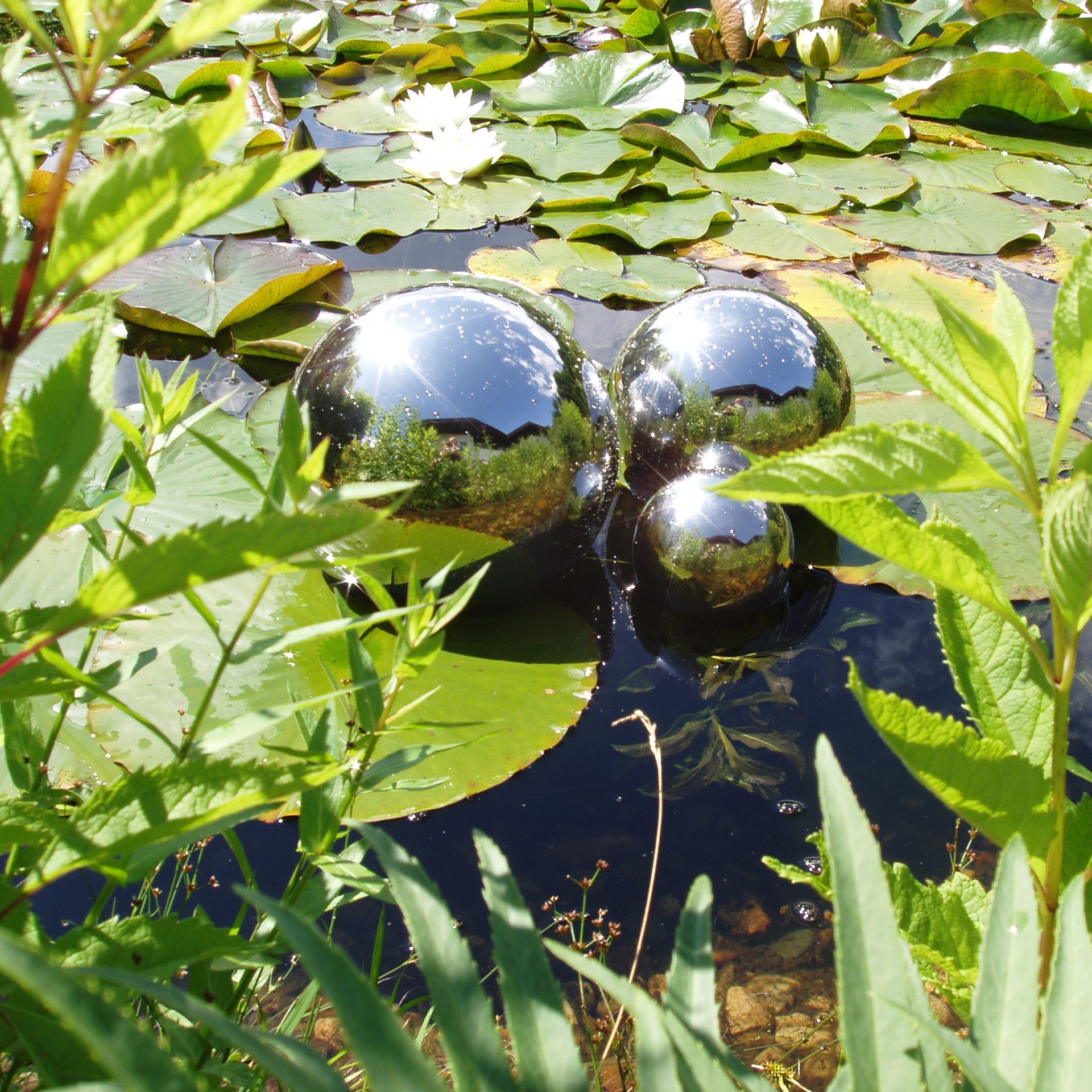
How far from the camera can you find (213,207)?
325 mm

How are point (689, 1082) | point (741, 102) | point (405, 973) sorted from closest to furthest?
point (689, 1082) → point (405, 973) → point (741, 102)

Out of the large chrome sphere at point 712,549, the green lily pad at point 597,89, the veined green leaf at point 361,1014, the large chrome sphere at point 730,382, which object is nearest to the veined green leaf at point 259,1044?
the veined green leaf at point 361,1014

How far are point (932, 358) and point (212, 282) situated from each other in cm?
221

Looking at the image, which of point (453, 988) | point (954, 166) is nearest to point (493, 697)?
point (453, 988)

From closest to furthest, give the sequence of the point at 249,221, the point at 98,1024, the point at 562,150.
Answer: the point at 98,1024 → the point at 249,221 → the point at 562,150

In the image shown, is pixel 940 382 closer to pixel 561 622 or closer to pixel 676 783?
pixel 676 783

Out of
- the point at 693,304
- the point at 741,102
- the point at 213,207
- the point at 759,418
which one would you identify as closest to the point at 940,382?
the point at 213,207

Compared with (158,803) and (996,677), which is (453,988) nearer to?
(158,803)

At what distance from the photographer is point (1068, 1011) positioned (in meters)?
0.43

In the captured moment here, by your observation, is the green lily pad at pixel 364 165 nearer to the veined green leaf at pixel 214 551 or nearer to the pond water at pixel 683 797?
the pond water at pixel 683 797

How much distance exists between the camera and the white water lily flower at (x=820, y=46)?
404 cm

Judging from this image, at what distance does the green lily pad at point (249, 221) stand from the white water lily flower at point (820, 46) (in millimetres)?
2625

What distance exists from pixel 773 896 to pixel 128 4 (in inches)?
42.8

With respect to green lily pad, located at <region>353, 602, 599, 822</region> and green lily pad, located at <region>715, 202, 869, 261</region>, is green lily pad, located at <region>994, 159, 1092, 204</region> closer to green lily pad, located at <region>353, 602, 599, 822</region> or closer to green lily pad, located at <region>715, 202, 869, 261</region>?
green lily pad, located at <region>715, 202, 869, 261</region>
